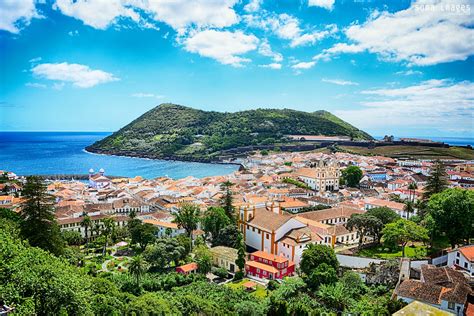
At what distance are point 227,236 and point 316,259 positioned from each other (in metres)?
11.1

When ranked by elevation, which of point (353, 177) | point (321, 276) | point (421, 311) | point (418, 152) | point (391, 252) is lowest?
point (321, 276)

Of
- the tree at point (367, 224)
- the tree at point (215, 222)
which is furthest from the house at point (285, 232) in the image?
the tree at point (367, 224)

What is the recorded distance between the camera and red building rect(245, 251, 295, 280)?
96.0ft

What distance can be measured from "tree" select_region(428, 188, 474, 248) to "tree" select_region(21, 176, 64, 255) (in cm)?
2863

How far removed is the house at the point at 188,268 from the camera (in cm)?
2969

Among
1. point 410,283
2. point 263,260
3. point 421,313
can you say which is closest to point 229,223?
point 263,260

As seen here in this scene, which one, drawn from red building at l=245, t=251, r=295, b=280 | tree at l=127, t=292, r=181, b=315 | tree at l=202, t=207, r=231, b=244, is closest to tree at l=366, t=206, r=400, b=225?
red building at l=245, t=251, r=295, b=280

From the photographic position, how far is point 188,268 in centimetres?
2991

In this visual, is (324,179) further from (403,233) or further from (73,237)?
(73,237)

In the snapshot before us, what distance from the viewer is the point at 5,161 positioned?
124375 millimetres

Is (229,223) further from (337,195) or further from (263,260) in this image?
(337,195)

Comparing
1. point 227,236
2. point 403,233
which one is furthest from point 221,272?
point 403,233

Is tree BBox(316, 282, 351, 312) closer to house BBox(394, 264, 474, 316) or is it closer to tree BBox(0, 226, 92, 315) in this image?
house BBox(394, 264, 474, 316)

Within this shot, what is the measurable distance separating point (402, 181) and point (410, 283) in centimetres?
4724
